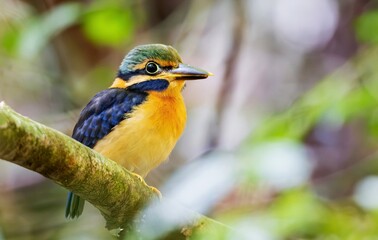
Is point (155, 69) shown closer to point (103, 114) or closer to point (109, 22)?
point (103, 114)

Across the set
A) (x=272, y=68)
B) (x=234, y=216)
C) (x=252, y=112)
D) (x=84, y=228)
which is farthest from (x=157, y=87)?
(x=272, y=68)

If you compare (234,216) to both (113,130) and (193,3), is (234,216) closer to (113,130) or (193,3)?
(113,130)

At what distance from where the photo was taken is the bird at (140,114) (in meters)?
2.93

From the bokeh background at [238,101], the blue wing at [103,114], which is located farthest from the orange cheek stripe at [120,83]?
the bokeh background at [238,101]

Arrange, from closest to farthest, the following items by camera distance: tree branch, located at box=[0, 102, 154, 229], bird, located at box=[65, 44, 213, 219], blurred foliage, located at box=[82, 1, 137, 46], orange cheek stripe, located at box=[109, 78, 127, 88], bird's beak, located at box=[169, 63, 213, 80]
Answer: tree branch, located at box=[0, 102, 154, 229] < bird, located at box=[65, 44, 213, 219] < bird's beak, located at box=[169, 63, 213, 80] < orange cheek stripe, located at box=[109, 78, 127, 88] < blurred foliage, located at box=[82, 1, 137, 46]

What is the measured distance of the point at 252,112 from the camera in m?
5.27

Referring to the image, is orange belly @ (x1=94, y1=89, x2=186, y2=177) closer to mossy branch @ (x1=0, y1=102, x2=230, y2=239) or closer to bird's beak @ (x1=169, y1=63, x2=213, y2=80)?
bird's beak @ (x1=169, y1=63, x2=213, y2=80)

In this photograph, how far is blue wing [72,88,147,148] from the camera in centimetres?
298

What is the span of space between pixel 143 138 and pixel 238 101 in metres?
2.70

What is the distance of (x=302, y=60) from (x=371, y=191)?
2.65 meters

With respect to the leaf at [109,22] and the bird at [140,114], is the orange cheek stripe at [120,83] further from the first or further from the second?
the leaf at [109,22]

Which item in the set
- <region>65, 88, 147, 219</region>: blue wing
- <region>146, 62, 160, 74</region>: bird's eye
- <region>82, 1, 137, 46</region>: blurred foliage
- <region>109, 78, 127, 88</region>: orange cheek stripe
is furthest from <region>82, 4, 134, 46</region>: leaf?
<region>65, 88, 147, 219</region>: blue wing

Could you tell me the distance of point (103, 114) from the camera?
301 centimetres

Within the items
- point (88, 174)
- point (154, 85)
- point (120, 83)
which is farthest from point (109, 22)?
point (88, 174)
